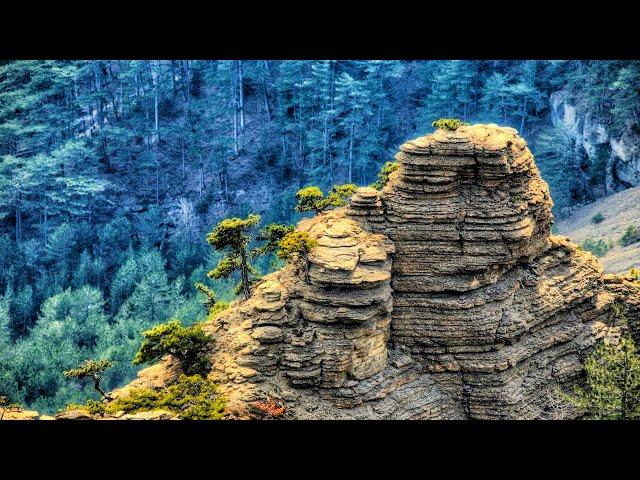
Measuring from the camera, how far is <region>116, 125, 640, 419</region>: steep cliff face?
87.9 feet

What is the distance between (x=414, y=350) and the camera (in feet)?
94.2

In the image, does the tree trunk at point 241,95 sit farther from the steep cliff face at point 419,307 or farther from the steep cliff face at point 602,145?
the steep cliff face at point 419,307

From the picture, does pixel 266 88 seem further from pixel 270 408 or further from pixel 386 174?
pixel 270 408

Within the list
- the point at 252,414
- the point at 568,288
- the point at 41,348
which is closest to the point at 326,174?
the point at 41,348

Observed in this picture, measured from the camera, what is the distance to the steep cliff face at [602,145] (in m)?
47.5

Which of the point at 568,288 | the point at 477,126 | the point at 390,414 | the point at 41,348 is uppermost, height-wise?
the point at 477,126

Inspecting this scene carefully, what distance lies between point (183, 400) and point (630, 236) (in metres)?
24.3

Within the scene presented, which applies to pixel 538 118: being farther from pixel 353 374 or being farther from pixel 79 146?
pixel 353 374

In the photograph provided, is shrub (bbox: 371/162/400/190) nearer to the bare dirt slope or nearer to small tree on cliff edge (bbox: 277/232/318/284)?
small tree on cliff edge (bbox: 277/232/318/284)

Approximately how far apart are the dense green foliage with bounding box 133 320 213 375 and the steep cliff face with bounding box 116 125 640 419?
1.65 ft

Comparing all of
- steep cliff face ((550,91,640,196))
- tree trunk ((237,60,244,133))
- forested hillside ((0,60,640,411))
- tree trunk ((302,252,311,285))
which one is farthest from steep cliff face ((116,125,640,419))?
tree trunk ((237,60,244,133))

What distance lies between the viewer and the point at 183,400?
85.5 feet

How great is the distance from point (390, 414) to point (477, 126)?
10.1 m

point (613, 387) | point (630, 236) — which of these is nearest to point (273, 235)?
point (613, 387)
